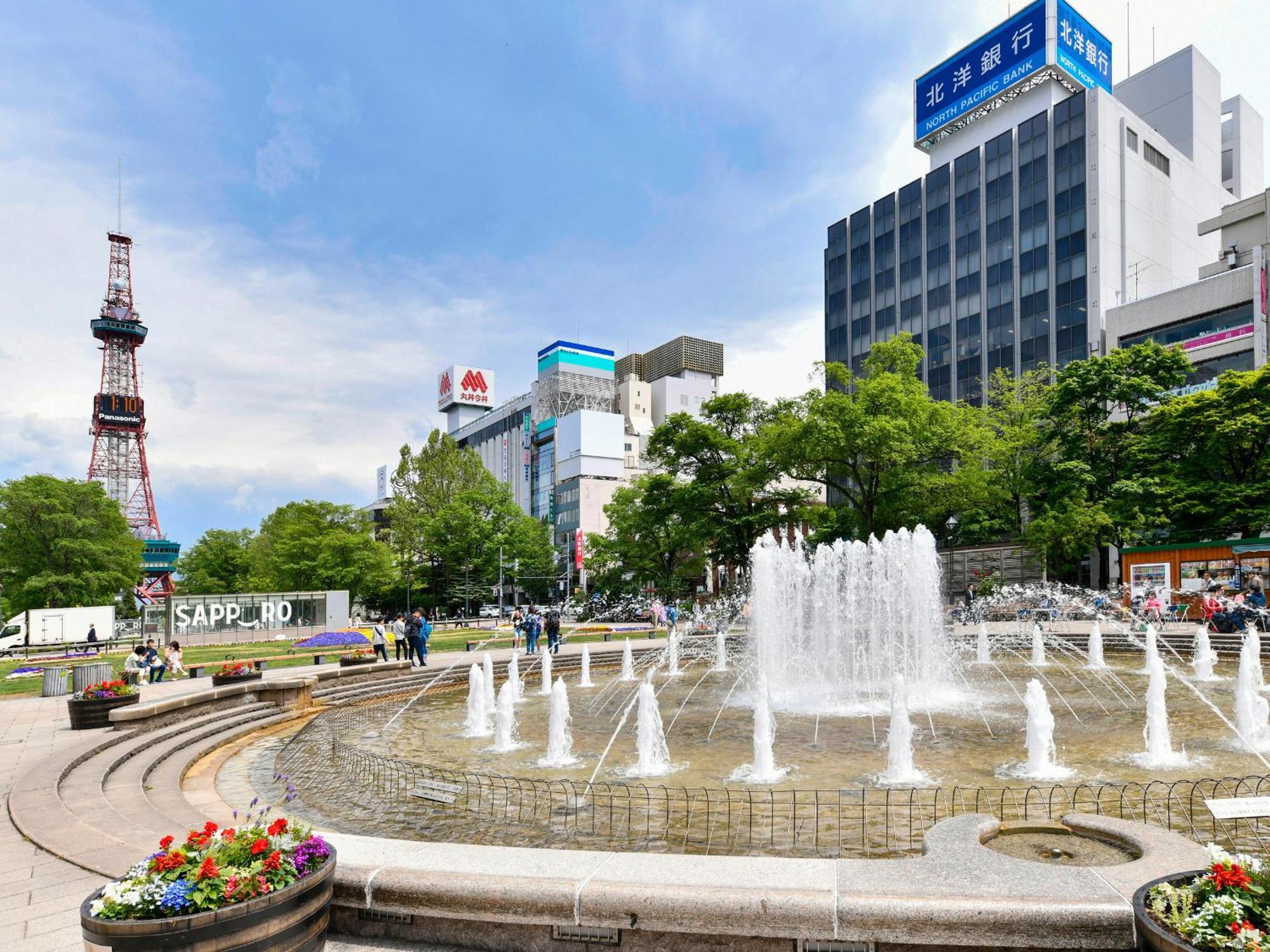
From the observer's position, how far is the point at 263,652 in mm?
37250

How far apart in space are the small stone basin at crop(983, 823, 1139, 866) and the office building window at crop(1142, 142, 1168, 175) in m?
67.8

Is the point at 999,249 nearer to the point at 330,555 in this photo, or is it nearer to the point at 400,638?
the point at 400,638

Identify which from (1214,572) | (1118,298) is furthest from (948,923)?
(1118,298)

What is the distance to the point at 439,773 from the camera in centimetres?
1137

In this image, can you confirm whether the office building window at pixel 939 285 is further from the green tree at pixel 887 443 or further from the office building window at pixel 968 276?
the green tree at pixel 887 443

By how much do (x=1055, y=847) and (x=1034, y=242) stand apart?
6299 centimetres

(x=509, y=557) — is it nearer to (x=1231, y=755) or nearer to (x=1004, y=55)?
(x=1004, y=55)

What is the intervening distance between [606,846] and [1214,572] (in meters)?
30.4

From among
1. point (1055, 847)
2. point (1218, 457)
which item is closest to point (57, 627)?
point (1055, 847)

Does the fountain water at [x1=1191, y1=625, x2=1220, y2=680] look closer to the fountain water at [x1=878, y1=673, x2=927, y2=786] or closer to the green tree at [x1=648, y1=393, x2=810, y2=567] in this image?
the fountain water at [x1=878, y1=673, x2=927, y2=786]

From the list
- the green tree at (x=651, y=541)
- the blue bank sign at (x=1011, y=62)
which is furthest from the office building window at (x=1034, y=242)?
the green tree at (x=651, y=541)

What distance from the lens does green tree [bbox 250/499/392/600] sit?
67.9 meters

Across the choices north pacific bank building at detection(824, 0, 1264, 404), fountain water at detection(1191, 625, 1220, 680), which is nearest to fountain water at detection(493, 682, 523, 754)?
fountain water at detection(1191, 625, 1220, 680)

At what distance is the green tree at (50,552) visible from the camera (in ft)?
186
